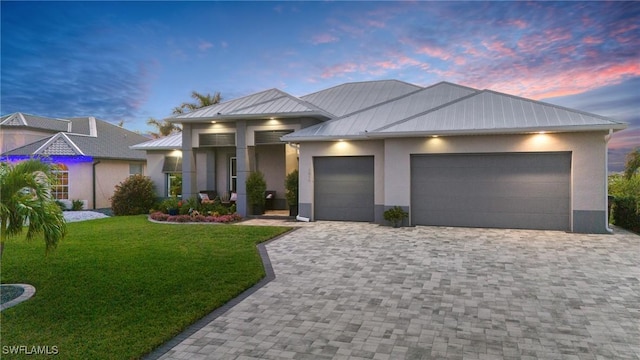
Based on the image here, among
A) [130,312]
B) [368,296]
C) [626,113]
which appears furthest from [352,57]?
[130,312]

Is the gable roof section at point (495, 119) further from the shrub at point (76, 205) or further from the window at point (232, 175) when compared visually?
the shrub at point (76, 205)

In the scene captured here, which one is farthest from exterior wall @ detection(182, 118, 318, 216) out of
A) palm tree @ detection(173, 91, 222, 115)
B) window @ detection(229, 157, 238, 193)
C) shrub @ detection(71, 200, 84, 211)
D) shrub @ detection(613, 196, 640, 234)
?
palm tree @ detection(173, 91, 222, 115)

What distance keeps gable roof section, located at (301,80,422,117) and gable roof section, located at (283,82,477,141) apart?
7.79ft

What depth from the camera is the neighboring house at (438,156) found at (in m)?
12.5

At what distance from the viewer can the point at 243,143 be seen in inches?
678

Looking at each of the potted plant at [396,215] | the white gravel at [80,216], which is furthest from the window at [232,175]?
the potted plant at [396,215]

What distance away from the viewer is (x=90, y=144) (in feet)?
77.3

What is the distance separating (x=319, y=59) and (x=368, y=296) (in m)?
15.1

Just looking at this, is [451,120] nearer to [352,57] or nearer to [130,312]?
[352,57]

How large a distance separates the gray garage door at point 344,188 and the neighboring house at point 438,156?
1.6 inches

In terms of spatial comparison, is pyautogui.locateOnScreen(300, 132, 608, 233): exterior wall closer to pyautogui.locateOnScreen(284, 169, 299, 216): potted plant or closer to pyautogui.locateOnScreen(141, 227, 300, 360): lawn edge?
pyautogui.locateOnScreen(284, 169, 299, 216): potted plant

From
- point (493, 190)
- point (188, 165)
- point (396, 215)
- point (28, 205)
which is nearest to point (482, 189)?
point (493, 190)

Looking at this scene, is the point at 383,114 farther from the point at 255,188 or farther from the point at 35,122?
the point at 35,122

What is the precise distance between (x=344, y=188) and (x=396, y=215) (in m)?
2.63
